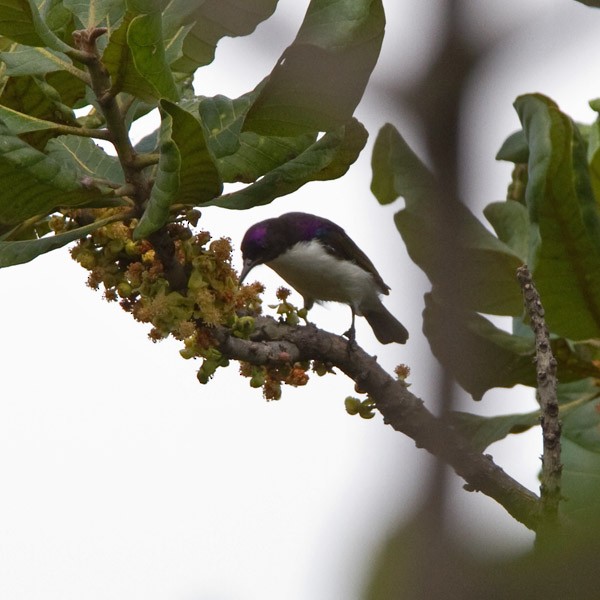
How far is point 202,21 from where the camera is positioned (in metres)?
2.43

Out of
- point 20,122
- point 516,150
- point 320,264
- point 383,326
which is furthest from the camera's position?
point 383,326

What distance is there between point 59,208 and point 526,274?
3.68 ft

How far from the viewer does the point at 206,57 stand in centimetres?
251

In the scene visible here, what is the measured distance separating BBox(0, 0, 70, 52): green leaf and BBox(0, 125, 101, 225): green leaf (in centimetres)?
20

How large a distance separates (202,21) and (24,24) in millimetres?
434

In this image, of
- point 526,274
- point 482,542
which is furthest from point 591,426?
point 482,542

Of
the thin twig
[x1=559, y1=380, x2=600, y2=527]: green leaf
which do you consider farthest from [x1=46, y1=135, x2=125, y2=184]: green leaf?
[x1=559, y1=380, x2=600, y2=527]: green leaf

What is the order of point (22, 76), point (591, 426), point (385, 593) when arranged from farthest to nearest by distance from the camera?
point (591, 426)
point (22, 76)
point (385, 593)

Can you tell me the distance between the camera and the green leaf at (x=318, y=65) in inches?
79.7

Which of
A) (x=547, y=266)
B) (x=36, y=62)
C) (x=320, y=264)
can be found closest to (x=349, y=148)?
(x=36, y=62)

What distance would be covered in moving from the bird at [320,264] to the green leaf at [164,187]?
3.78 metres

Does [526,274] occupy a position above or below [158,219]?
below

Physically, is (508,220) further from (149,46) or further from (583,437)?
(149,46)

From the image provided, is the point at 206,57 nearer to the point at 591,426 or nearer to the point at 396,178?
the point at 396,178
